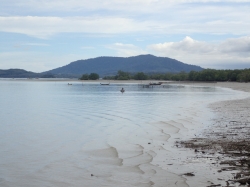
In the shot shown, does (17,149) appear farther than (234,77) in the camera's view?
No

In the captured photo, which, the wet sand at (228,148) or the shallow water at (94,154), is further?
the shallow water at (94,154)

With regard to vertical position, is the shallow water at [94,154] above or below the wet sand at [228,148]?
below

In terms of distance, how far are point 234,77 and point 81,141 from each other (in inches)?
5412

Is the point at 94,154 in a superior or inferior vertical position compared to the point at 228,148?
inferior

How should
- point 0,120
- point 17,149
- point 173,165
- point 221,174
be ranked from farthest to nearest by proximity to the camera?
point 0,120
point 17,149
point 173,165
point 221,174

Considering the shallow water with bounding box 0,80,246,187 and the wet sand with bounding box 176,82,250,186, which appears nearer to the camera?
the wet sand with bounding box 176,82,250,186

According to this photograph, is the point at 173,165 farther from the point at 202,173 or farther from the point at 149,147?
the point at 149,147

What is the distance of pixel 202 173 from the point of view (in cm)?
1016

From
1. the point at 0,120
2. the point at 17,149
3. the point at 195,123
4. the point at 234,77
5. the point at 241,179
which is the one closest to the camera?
the point at 241,179

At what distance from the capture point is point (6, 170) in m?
11.5

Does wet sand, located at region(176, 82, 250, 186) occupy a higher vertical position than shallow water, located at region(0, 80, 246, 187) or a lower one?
higher

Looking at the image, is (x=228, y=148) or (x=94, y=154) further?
(x=94, y=154)

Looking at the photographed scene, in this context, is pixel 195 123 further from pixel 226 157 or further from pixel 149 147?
pixel 226 157

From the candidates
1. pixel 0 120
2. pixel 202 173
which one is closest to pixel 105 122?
pixel 0 120
